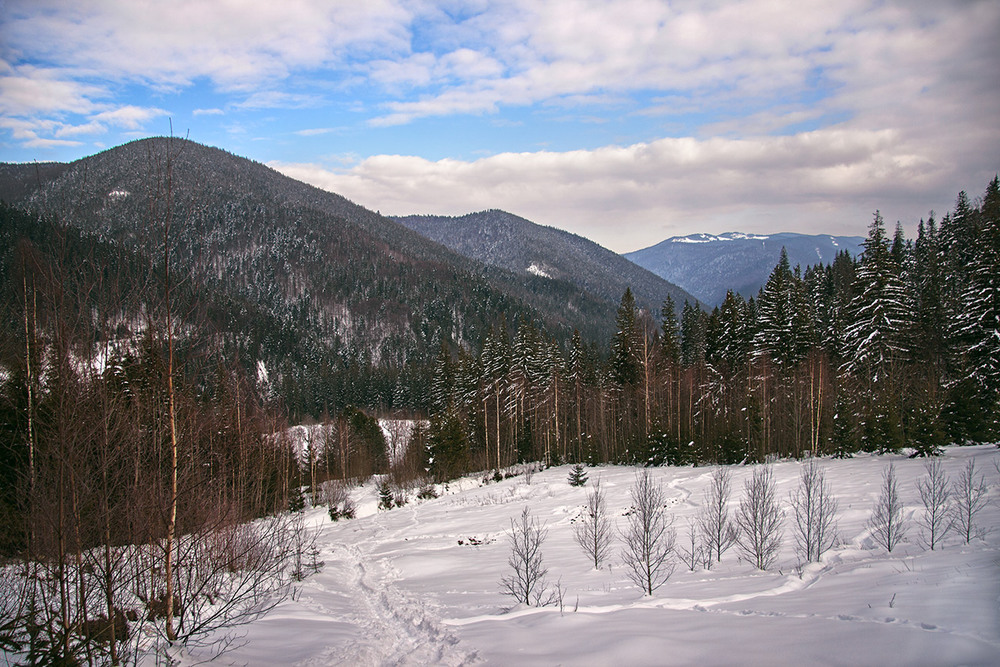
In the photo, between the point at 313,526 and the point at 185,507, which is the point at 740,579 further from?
the point at 313,526

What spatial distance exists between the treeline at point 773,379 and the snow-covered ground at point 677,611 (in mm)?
10448

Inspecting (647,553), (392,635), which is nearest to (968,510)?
(647,553)

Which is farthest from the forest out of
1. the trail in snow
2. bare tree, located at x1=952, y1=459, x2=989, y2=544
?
bare tree, located at x1=952, y1=459, x2=989, y2=544

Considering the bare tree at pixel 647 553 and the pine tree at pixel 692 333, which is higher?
the pine tree at pixel 692 333

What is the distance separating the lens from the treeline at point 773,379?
2866 centimetres

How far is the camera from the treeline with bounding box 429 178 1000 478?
94.0 ft

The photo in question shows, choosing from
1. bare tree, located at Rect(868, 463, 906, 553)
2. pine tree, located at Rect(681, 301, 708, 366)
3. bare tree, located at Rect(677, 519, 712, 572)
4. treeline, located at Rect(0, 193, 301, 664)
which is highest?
pine tree, located at Rect(681, 301, 708, 366)

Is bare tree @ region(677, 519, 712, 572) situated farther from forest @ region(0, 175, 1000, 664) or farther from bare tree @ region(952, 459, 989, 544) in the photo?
forest @ region(0, 175, 1000, 664)

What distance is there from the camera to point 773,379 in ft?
128

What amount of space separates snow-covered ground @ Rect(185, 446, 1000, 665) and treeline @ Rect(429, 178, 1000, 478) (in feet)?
34.3

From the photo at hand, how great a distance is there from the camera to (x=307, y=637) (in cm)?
954

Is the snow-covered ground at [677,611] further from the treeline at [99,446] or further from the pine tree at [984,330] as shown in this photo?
the pine tree at [984,330]

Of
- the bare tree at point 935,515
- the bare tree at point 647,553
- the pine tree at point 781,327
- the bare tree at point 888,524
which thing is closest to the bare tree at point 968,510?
the bare tree at point 935,515

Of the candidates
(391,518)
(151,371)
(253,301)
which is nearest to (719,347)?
(391,518)
